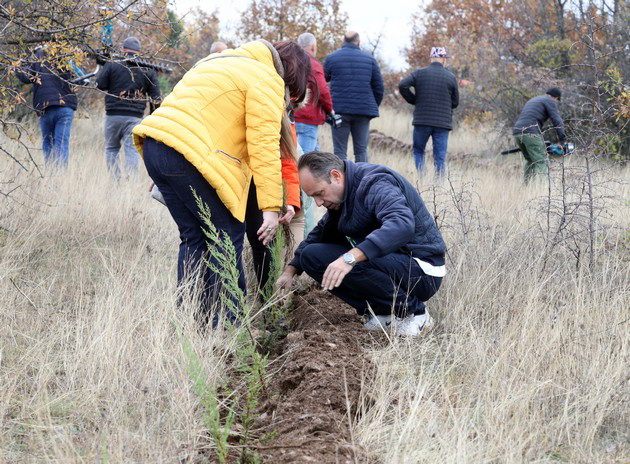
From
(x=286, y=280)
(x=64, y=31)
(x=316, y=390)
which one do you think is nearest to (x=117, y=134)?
(x=64, y=31)

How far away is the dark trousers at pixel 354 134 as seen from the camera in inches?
384

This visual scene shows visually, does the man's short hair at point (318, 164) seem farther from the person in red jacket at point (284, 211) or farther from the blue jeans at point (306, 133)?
the blue jeans at point (306, 133)

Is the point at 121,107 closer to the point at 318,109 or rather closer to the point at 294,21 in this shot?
the point at 318,109

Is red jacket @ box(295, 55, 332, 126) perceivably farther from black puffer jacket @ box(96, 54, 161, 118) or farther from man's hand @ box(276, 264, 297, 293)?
man's hand @ box(276, 264, 297, 293)

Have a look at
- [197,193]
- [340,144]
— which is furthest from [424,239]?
[340,144]

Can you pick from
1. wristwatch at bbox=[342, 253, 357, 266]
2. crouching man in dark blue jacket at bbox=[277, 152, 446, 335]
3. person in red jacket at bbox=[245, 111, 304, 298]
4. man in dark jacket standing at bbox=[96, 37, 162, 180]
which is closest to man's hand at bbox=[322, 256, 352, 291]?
wristwatch at bbox=[342, 253, 357, 266]

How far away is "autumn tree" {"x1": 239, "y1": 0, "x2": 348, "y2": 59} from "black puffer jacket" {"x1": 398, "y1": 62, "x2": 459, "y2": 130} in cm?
865

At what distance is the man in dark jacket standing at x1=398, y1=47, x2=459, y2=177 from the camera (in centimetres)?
1070

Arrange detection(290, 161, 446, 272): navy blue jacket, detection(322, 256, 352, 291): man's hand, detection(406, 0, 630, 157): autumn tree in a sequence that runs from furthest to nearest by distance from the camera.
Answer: detection(406, 0, 630, 157): autumn tree → detection(290, 161, 446, 272): navy blue jacket → detection(322, 256, 352, 291): man's hand

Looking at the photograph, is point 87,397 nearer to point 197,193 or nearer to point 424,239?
point 197,193

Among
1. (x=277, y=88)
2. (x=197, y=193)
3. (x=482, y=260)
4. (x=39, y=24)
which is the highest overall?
(x=39, y=24)

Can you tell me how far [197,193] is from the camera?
172 inches

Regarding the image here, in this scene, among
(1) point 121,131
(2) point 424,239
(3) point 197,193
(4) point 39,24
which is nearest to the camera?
(3) point 197,193

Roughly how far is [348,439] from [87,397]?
46.8 inches
